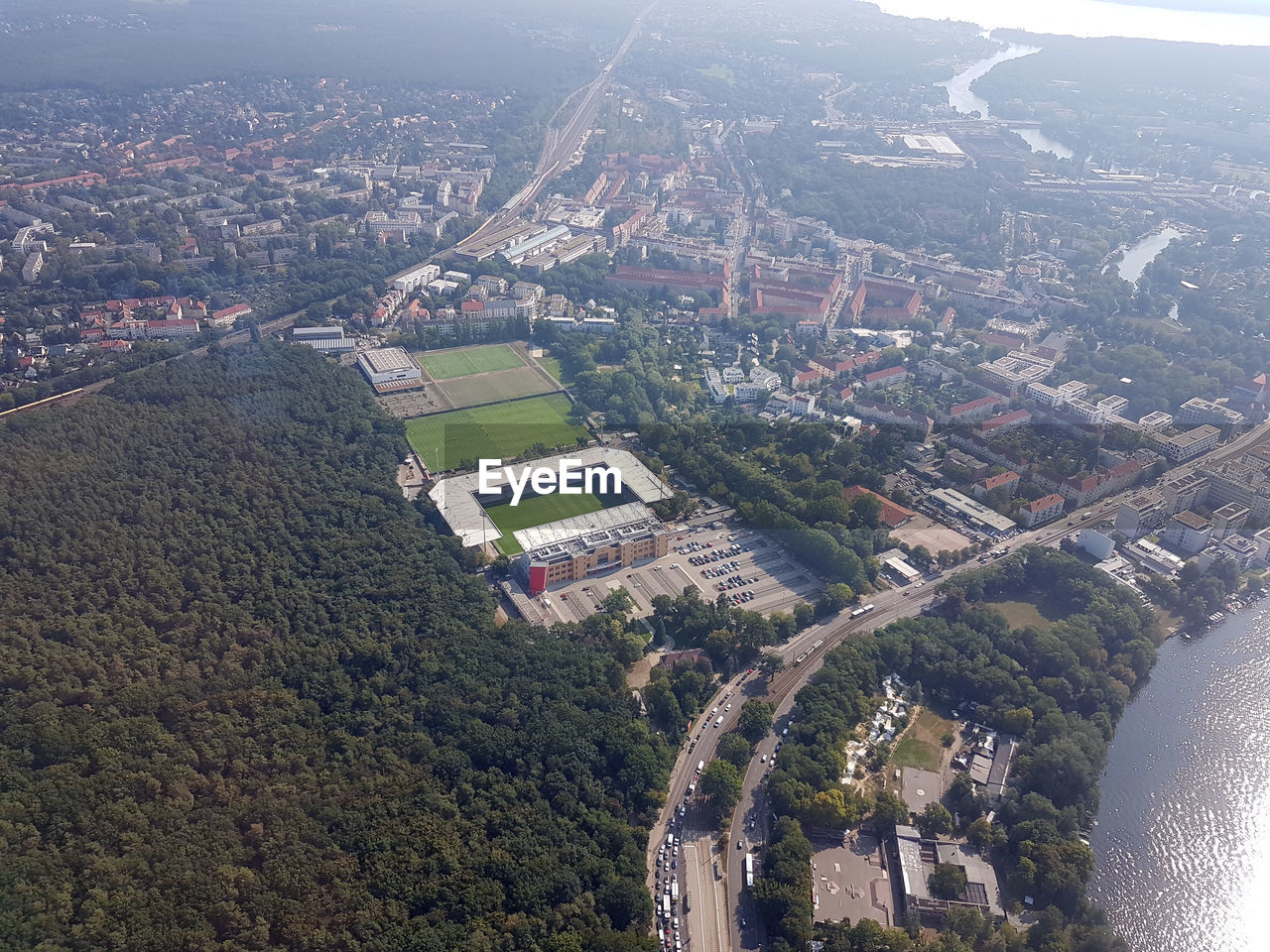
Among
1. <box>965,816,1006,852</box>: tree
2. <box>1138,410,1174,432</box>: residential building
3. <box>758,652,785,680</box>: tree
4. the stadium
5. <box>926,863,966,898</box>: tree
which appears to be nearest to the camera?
<box>926,863,966,898</box>: tree

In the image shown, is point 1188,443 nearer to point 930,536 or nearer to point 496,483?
point 930,536

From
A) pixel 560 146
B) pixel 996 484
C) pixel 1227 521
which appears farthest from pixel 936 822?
pixel 560 146

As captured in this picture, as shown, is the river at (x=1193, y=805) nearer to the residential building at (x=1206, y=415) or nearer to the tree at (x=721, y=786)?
the tree at (x=721, y=786)

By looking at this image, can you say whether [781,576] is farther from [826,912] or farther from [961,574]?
[826,912]

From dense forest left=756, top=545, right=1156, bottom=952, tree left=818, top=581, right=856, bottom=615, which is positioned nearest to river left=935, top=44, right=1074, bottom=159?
dense forest left=756, top=545, right=1156, bottom=952

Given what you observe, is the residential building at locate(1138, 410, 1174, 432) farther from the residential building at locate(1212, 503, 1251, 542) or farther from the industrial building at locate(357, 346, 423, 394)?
the industrial building at locate(357, 346, 423, 394)

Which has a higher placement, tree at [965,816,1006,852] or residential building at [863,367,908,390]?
residential building at [863,367,908,390]

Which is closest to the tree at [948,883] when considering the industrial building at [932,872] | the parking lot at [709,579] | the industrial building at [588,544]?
the industrial building at [932,872]
